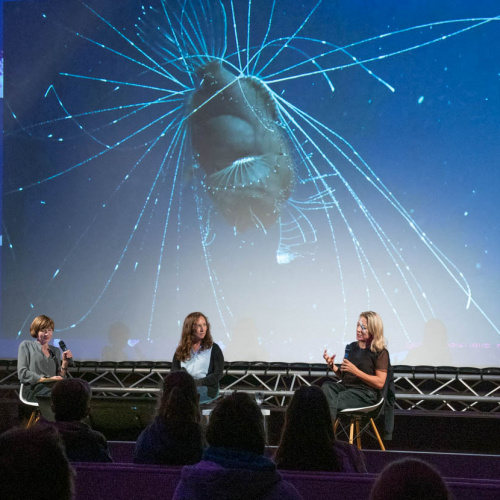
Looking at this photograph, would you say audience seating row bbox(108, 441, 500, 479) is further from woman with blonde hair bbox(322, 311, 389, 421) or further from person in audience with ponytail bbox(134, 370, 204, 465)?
woman with blonde hair bbox(322, 311, 389, 421)

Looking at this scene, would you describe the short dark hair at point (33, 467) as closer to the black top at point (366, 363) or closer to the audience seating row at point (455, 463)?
the audience seating row at point (455, 463)

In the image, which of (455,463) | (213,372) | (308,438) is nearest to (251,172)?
(213,372)

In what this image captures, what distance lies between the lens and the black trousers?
3.73 meters

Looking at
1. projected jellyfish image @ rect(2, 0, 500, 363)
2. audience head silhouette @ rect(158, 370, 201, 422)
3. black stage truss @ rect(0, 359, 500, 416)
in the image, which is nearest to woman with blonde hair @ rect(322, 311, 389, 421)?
black stage truss @ rect(0, 359, 500, 416)

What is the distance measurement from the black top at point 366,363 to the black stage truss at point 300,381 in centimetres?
107

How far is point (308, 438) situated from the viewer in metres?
1.92

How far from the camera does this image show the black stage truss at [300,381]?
191 inches

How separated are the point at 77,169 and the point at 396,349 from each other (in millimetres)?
3496

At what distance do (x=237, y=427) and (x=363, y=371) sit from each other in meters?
2.52

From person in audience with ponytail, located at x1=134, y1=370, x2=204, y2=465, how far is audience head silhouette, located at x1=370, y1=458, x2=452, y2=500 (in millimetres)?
1268

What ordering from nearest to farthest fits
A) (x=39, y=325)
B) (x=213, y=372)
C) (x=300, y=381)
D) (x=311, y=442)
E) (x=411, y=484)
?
1. (x=411, y=484)
2. (x=311, y=442)
3. (x=213, y=372)
4. (x=39, y=325)
5. (x=300, y=381)

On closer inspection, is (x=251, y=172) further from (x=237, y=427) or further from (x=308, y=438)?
(x=237, y=427)

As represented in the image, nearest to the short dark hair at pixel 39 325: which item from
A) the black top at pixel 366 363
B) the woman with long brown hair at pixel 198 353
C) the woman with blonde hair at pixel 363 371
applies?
the woman with long brown hair at pixel 198 353

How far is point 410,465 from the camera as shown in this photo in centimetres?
90
